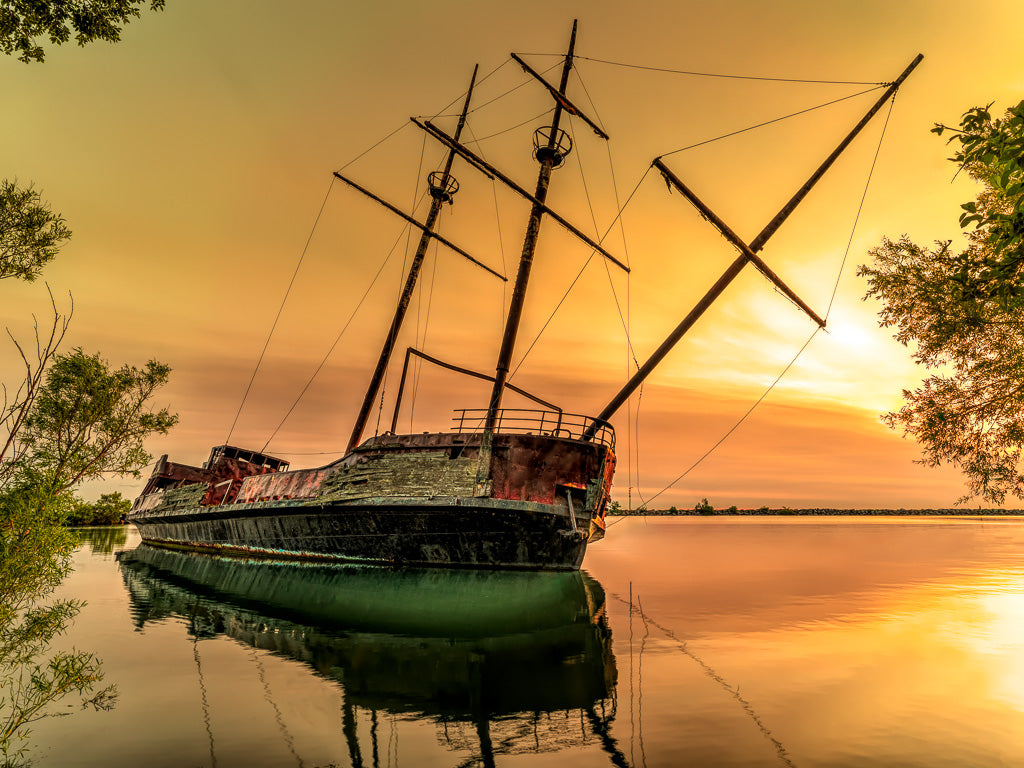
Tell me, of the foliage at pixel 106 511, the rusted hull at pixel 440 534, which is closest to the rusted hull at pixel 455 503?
the rusted hull at pixel 440 534

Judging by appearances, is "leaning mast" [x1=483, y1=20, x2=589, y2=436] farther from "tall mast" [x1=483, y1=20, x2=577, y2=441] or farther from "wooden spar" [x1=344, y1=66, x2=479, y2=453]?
"wooden spar" [x1=344, y1=66, x2=479, y2=453]

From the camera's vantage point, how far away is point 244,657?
9.14m

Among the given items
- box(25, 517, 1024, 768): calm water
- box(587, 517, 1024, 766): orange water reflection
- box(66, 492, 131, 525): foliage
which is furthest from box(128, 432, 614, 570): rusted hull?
box(66, 492, 131, 525): foliage

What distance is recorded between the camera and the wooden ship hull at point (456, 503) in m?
16.8

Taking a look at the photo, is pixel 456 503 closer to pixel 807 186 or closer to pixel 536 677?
pixel 536 677

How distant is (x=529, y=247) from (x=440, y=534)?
1172 centimetres

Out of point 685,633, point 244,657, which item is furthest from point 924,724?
point 244,657

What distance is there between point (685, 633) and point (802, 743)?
5.79 metres

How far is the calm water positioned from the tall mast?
6.25m

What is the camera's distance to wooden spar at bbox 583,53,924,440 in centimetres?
1850

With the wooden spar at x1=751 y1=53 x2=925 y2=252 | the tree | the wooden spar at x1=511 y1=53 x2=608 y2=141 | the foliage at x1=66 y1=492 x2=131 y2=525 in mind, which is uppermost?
the wooden spar at x1=511 y1=53 x2=608 y2=141

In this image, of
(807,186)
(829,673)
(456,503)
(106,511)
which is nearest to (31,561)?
(456,503)

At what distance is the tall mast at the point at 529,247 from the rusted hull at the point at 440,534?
2834 millimetres

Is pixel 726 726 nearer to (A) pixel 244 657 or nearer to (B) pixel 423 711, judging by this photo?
(B) pixel 423 711
